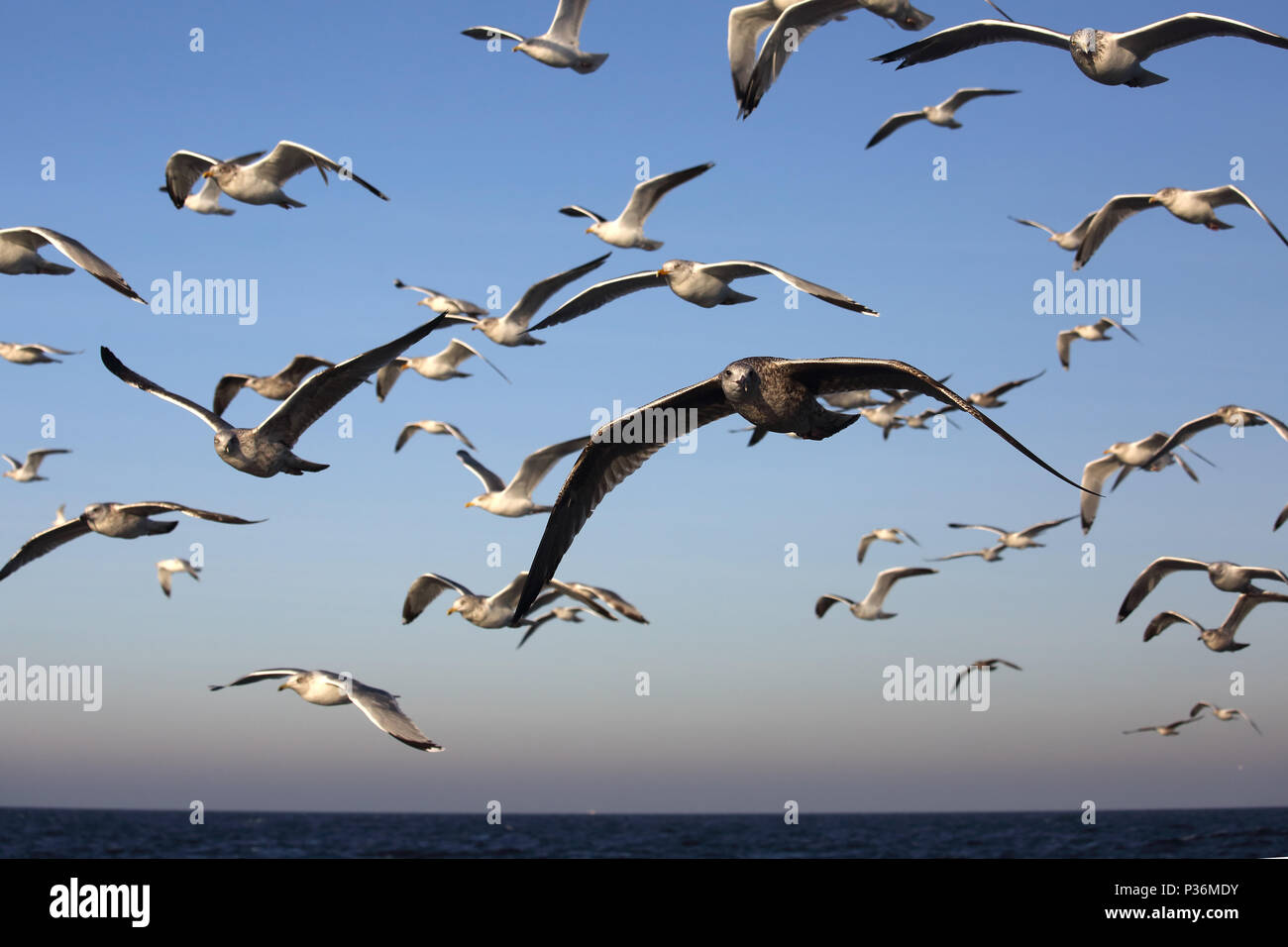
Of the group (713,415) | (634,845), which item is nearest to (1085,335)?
(713,415)

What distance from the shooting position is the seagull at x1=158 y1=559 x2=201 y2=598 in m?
28.3

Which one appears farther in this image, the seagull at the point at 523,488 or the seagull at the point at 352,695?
the seagull at the point at 523,488

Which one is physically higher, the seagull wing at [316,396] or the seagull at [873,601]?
the seagull wing at [316,396]

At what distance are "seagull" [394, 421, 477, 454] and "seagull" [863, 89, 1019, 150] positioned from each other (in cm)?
950

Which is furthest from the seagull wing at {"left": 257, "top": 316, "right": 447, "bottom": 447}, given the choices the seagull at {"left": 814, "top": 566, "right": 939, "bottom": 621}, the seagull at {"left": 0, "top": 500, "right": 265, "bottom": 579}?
the seagull at {"left": 814, "top": 566, "right": 939, "bottom": 621}

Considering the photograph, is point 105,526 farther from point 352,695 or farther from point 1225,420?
point 1225,420

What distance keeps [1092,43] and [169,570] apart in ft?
73.2

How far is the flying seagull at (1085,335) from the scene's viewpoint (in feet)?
84.6

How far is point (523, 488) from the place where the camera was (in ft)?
68.8

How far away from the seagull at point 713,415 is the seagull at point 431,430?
511 inches

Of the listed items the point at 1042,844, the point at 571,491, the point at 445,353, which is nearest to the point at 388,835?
the point at 1042,844

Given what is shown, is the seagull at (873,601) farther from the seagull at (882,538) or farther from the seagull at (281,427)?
the seagull at (281,427)

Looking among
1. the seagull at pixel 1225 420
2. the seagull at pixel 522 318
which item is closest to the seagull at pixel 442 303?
the seagull at pixel 522 318
